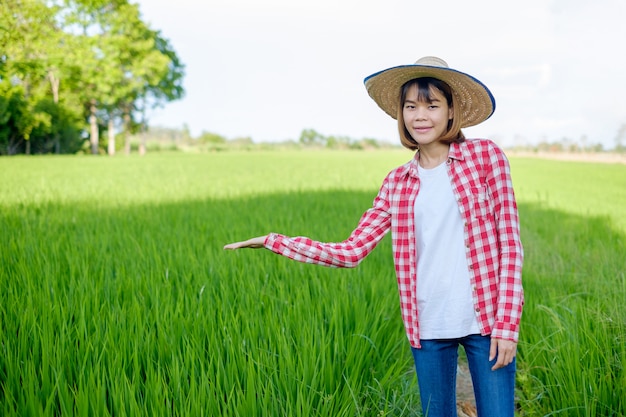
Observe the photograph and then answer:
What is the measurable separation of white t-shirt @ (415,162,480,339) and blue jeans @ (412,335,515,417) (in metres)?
0.05

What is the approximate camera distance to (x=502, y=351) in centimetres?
155

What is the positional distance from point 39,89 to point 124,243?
2158 centimetres

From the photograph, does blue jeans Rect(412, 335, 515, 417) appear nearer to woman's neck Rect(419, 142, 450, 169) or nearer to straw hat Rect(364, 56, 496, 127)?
woman's neck Rect(419, 142, 450, 169)

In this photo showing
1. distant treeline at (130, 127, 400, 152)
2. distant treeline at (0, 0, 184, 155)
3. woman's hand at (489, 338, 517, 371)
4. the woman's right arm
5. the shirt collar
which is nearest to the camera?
woman's hand at (489, 338, 517, 371)

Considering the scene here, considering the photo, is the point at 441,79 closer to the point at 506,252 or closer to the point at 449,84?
the point at 449,84

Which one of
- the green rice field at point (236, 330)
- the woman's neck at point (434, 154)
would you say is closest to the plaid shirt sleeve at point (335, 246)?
the woman's neck at point (434, 154)

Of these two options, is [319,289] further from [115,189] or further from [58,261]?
[115,189]

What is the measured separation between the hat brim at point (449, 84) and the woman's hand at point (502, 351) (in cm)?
74

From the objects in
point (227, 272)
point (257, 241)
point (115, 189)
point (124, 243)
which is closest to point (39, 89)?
point (115, 189)

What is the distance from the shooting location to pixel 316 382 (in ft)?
6.59

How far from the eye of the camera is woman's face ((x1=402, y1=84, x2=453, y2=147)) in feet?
5.62

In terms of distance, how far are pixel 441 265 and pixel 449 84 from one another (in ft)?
1.92

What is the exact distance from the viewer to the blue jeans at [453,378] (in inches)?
63.2

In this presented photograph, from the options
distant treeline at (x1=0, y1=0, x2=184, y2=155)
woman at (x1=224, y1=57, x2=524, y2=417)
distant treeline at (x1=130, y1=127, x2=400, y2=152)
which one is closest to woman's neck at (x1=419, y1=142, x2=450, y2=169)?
woman at (x1=224, y1=57, x2=524, y2=417)
